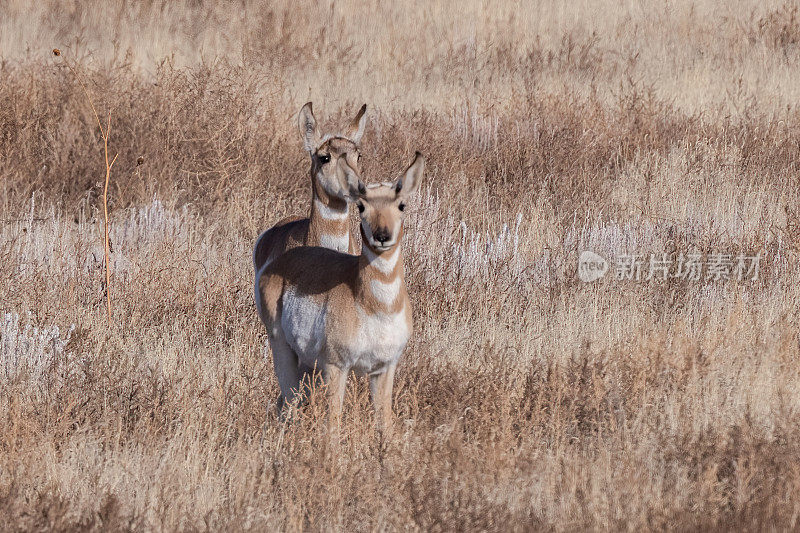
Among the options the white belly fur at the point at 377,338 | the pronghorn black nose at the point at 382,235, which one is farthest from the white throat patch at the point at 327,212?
the pronghorn black nose at the point at 382,235

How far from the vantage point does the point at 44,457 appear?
5094 millimetres

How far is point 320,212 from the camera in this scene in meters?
6.44

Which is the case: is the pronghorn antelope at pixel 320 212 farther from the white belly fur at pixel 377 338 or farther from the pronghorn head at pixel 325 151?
the white belly fur at pixel 377 338

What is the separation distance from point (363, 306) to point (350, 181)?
1.86 feet

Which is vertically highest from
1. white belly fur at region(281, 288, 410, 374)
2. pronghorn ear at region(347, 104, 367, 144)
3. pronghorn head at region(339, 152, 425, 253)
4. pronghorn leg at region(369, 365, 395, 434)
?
pronghorn ear at region(347, 104, 367, 144)

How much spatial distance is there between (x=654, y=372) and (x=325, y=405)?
6.60 feet

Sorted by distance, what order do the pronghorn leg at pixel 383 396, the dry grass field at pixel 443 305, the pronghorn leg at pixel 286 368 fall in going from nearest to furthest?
1. the dry grass field at pixel 443 305
2. the pronghorn leg at pixel 383 396
3. the pronghorn leg at pixel 286 368

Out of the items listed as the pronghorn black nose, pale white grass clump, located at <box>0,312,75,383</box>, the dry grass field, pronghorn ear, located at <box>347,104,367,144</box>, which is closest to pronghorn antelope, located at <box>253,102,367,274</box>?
pronghorn ear, located at <box>347,104,367,144</box>

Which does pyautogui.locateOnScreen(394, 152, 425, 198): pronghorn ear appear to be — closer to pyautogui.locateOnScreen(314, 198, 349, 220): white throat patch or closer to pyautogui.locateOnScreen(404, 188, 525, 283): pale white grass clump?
pyautogui.locateOnScreen(314, 198, 349, 220): white throat patch

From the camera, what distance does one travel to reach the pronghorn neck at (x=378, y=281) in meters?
5.05

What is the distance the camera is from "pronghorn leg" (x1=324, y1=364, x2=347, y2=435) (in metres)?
5.09

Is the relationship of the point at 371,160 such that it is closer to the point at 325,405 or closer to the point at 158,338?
the point at 158,338

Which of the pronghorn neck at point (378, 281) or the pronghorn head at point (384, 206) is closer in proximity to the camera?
the pronghorn head at point (384, 206)

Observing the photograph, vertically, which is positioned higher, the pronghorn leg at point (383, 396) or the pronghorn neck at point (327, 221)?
the pronghorn neck at point (327, 221)
